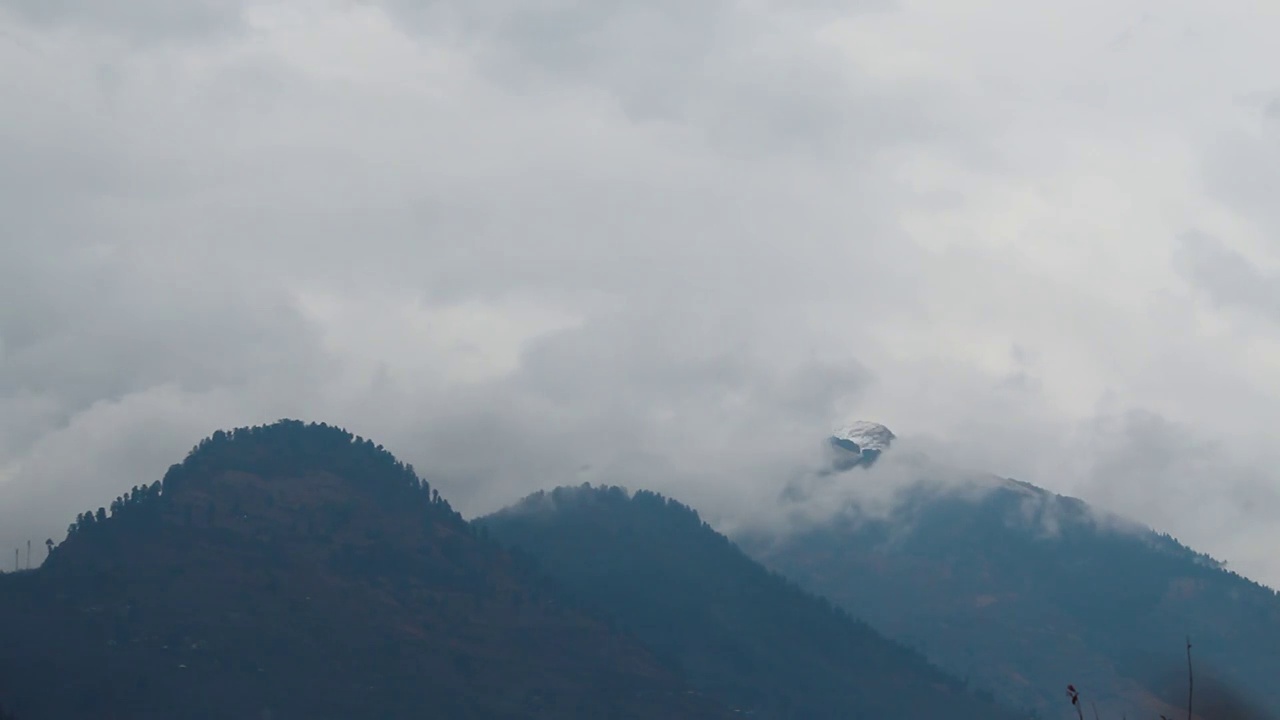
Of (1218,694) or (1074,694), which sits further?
(1218,694)

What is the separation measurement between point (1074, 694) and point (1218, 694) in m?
9.50

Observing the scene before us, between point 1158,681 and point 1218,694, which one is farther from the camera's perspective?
→ point 1158,681

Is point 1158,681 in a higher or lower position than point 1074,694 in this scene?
higher

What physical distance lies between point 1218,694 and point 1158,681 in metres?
6.22

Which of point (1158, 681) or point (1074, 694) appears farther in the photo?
point (1158, 681)

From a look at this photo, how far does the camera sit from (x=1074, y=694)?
3297 centimetres

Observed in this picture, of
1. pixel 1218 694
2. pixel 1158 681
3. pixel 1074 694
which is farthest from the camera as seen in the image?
pixel 1158 681

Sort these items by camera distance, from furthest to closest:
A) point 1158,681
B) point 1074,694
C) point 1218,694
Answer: point 1158,681, point 1218,694, point 1074,694

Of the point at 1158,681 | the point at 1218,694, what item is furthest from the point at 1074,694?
the point at 1158,681

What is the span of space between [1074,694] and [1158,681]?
1507cm

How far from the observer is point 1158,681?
152 ft

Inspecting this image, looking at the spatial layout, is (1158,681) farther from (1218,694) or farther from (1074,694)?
(1074,694)
